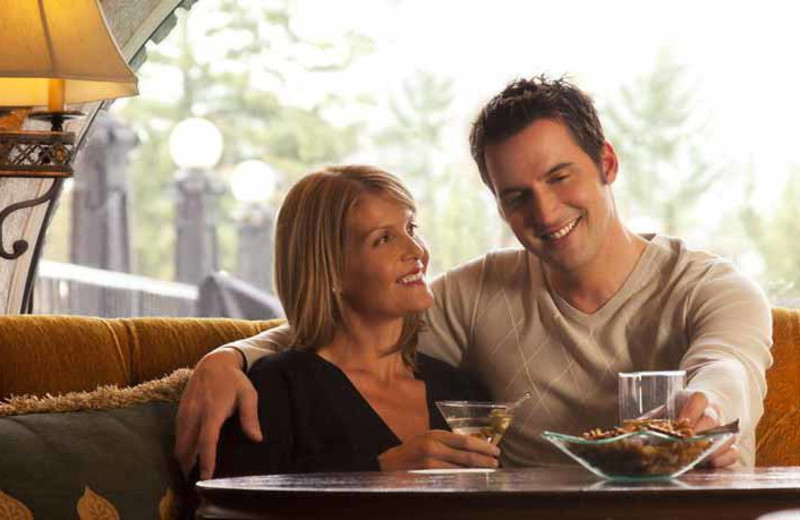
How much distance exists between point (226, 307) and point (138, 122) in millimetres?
17116

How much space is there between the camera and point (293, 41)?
94.5 ft

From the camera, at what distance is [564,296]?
3398 mm

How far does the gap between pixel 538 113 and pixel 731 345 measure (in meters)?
0.68

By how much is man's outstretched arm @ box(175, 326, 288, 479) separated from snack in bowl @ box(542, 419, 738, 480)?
917mm

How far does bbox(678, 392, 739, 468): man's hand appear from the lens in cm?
253

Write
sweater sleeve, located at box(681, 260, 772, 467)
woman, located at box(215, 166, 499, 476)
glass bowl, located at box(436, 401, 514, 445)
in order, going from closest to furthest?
sweater sleeve, located at box(681, 260, 772, 467), glass bowl, located at box(436, 401, 514, 445), woman, located at box(215, 166, 499, 476)

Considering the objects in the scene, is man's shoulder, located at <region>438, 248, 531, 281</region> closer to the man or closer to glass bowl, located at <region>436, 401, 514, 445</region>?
the man

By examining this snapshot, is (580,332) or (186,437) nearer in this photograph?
(186,437)

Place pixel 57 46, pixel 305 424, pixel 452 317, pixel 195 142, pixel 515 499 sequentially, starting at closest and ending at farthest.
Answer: pixel 515 499 → pixel 57 46 → pixel 305 424 → pixel 452 317 → pixel 195 142

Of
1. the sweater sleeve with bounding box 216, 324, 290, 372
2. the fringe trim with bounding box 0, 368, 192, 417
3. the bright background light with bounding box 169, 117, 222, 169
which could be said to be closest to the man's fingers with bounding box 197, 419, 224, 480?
the sweater sleeve with bounding box 216, 324, 290, 372

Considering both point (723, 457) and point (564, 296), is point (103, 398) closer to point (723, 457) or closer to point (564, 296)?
point (564, 296)

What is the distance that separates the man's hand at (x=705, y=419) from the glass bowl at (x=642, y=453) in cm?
19

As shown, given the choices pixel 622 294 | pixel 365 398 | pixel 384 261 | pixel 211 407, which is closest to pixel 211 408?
pixel 211 407

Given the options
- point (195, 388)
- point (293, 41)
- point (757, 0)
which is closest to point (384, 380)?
point (195, 388)
